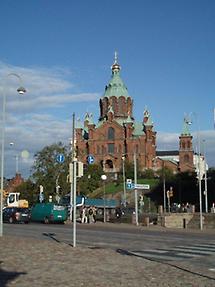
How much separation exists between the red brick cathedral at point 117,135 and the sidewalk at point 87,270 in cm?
10078

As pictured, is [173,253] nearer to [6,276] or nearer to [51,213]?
[6,276]

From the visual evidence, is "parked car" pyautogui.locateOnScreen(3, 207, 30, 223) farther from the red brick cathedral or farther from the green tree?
the red brick cathedral

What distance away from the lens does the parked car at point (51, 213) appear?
145 ft

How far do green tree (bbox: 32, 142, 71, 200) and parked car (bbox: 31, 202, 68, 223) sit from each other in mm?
24324

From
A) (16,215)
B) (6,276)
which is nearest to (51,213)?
(16,215)

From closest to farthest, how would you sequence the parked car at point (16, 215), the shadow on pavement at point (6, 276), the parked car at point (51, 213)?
the shadow on pavement at point (6, 276) → the parked car at point (16, 215) → the parked car at point (51, 213)

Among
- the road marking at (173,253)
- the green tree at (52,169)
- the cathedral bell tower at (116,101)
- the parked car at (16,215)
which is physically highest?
the cathedral bell tower at (116,101)

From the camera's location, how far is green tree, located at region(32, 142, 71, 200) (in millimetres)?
71162

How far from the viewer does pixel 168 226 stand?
42.1 metres

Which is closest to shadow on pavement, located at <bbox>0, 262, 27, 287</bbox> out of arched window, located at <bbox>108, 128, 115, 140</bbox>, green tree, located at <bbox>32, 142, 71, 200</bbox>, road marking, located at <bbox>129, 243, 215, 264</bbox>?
road marking, located at <bbox>129, 243, 215, 264</bbox>

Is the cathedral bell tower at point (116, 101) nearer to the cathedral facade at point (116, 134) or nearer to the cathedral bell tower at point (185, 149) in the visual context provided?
the cathedral facade at point (116, 134)

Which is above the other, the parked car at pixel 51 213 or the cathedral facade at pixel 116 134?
the cathedral facade at pixel 116 134

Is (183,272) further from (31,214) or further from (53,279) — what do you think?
(31,214)

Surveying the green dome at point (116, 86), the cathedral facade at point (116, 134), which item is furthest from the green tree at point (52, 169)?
the green dome at point (116, 86)
